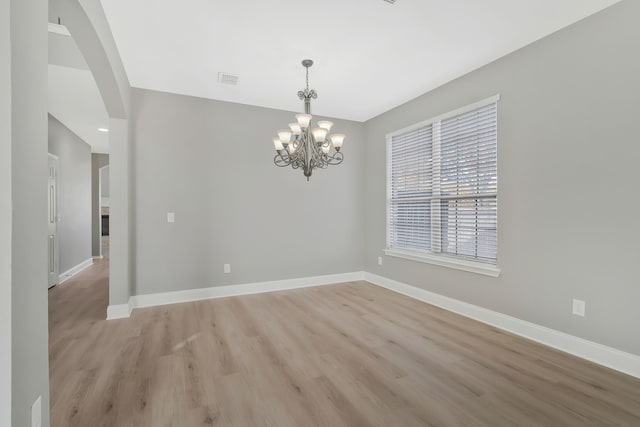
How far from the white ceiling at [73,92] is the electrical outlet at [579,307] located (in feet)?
15.8

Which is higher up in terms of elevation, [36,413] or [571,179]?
[571,179]

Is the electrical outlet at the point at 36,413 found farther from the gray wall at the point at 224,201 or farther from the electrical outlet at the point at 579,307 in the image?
the electrical outlet at the point at 579,307

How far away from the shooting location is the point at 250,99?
13.8 ft

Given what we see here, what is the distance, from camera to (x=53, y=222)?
4.91m

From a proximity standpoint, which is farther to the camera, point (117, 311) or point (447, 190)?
point (447, 190)

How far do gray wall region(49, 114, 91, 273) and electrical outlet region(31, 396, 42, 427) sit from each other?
5.19 metres

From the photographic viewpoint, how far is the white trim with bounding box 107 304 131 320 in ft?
11.0

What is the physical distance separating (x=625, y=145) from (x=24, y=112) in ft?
11.5

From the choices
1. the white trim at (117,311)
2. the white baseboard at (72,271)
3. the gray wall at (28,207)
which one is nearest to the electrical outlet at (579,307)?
the gray wall at (28,207)

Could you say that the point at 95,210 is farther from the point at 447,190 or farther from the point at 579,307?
the point at 579,307

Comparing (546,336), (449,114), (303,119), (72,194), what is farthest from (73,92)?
(546,336)

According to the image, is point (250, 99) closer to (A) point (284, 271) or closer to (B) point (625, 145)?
(A) point (284, 271)

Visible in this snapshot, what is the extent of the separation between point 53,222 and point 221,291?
313 centimetres

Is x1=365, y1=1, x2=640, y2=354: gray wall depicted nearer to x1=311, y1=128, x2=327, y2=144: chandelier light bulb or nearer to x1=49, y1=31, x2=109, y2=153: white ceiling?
x1=311, y1=128, x2=327, y2=144: chandelier light bulb
